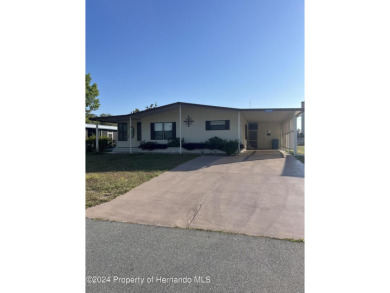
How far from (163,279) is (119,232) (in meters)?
1.17

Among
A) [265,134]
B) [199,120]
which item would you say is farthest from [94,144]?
[265,134]

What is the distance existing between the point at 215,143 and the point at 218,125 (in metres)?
1.25

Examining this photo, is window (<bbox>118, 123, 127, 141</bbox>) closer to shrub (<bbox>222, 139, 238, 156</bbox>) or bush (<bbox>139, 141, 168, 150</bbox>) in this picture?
bush (<bbox>139, 141, 168, 150</bbox>)

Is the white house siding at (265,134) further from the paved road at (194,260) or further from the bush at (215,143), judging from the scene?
the paved road at (194,260)

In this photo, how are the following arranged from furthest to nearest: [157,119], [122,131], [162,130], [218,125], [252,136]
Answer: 1. [252,136]
2. [122,131]
3. [157,119]
4. [162,130]
5. [218,125]

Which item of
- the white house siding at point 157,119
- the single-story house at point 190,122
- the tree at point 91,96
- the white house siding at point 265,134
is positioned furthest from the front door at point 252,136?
the tree at point 91,96

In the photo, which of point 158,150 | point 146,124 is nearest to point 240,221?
point 158,150

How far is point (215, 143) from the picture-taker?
1181 cm

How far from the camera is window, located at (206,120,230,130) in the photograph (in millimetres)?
12125

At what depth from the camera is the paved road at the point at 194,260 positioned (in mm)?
1708

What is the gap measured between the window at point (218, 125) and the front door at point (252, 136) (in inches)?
209

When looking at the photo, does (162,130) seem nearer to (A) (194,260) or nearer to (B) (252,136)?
(B) (252,136)

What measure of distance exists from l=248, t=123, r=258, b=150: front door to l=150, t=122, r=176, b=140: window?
23.2ft

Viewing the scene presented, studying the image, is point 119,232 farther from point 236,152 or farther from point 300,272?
point 236,152
